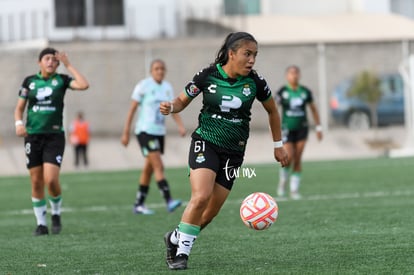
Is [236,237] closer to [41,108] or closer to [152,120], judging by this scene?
[41,108]

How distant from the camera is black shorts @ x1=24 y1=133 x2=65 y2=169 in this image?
41.7 ft

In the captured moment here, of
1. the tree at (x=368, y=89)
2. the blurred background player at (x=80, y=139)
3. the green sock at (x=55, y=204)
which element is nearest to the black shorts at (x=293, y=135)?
the green sock at (x=55, y=204)

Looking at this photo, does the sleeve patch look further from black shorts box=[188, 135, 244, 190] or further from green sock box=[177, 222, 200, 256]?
green sock box=[177, 222, 200, 256]

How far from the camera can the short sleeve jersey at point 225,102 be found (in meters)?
9.41

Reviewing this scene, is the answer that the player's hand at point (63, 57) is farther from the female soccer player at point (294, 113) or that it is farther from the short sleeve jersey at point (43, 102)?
the female soccer player at point (294, 113)

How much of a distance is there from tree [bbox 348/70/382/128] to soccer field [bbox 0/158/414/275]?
16.5 meters

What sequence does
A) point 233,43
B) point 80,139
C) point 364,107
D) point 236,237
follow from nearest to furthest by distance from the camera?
point 233,43 → point 236,237 → point 80,139 → point 364,107

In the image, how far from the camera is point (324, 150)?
1420 inches

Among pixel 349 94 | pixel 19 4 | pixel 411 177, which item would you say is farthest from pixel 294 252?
pixel 19 4

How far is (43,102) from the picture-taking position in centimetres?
1277

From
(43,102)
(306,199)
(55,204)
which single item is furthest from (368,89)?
(43,102)

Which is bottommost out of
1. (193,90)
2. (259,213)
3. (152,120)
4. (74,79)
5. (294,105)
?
(294,105)

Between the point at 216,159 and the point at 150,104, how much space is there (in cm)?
645

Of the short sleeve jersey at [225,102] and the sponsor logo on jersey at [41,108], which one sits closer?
the short sleeve jersey at [225,102]
